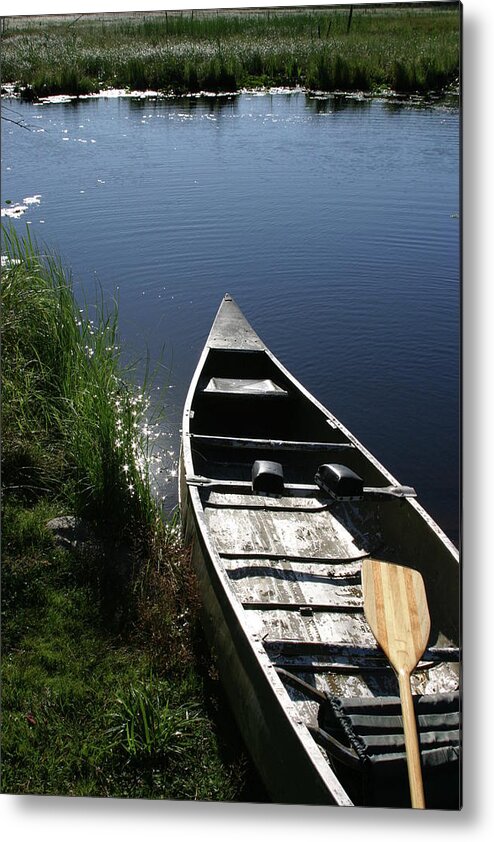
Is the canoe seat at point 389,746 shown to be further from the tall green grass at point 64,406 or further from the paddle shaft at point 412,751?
the tall green grass at point 64,406

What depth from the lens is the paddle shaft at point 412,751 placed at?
8.69 ft

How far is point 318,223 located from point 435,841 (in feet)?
11.0

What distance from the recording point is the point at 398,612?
3.07 metres

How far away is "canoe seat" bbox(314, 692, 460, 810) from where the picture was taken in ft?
8.90

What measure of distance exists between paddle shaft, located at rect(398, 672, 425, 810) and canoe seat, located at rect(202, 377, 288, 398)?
230 centimetres

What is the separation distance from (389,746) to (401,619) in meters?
0.46

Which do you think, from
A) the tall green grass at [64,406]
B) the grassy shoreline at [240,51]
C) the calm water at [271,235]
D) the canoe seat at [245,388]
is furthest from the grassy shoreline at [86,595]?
the grassy shoreline at [240,51]

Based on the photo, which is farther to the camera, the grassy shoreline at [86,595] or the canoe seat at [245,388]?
the canoe seat at [245,388]

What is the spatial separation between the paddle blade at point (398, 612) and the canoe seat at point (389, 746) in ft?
0.51

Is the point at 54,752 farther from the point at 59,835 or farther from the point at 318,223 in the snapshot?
the point at 318,223

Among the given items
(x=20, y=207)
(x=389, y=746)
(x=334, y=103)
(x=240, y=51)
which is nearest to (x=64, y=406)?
(x=20, y=207)

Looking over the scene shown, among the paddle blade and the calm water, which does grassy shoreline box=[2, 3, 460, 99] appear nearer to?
the calm water

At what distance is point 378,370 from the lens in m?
4.73

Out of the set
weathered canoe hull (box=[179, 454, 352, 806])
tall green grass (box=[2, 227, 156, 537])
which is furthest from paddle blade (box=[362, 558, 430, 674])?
tall green grass (box=[2, 227, 156, 537])
